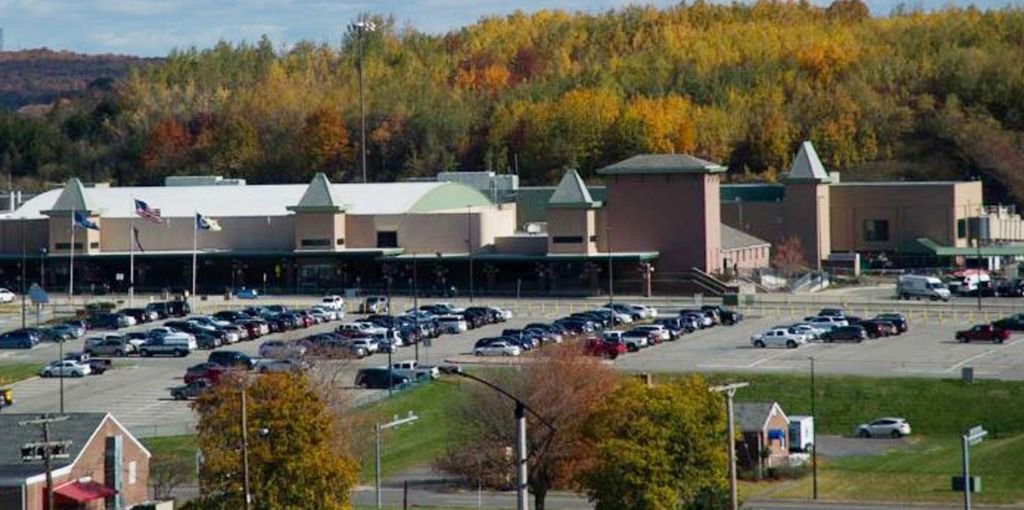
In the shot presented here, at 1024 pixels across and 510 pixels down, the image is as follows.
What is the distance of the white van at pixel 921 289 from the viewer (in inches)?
3361

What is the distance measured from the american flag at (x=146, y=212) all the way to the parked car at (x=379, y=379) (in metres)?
26.2

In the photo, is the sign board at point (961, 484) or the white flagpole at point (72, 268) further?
the white flagpole at point (72, 268)

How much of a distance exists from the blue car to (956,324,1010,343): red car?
98.6 feet

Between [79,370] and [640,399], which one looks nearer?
[640,399]

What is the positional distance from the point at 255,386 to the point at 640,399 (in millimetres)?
7501

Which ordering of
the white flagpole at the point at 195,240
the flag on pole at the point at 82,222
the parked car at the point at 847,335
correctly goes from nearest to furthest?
the parked car at the point at 847,335
the white flagpole at the point at 195,240
the flag on pole at the point at 82,222

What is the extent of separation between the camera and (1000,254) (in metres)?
98.7

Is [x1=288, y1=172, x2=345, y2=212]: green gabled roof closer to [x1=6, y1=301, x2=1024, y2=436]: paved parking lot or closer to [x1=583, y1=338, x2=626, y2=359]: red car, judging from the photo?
[x1=6, y1=301, x2=1024, y2=436]: paved parking lot

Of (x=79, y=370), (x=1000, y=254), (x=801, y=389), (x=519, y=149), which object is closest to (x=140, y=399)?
(x=79, y=370)

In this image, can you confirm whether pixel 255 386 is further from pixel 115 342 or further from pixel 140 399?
pixel 115 342

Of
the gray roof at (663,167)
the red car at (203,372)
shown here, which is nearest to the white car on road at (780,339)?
the red car at (203,372)

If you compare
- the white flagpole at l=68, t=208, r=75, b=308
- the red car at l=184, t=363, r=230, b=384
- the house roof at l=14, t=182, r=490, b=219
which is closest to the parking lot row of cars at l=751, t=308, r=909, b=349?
the red car at l=184, t=363, r=230, b=384

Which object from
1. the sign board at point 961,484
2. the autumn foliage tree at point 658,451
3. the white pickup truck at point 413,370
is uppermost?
the white pickup truck at point 413,370

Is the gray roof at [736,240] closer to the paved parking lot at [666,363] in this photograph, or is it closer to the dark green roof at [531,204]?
the dark green roof at [531,204]
